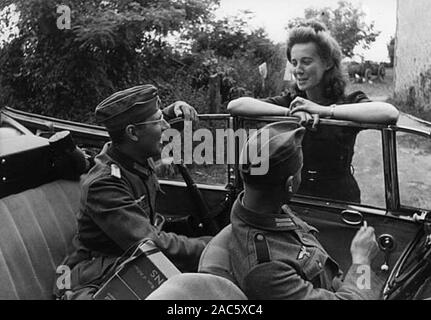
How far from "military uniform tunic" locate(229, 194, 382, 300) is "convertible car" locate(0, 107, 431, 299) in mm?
383

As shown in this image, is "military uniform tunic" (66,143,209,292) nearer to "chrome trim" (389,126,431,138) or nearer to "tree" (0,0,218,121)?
"chrome trim" (389,126,431,138)

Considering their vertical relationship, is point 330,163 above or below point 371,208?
above

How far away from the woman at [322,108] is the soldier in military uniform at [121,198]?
1.56ft

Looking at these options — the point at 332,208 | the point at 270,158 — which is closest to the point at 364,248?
the point at 270,158

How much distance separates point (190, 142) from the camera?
8.68 ft

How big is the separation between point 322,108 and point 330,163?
0.80 feet

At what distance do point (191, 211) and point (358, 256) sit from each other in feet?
3.98

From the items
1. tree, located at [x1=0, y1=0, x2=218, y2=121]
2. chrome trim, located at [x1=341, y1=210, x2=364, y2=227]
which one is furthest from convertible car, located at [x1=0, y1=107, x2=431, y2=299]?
tree, located at [x1=0, y1=0, x2=218, y2=121]

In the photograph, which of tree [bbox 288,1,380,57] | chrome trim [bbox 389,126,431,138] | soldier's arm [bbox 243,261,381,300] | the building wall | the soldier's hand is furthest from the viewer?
the building wall

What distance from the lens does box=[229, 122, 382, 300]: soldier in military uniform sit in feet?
4.45

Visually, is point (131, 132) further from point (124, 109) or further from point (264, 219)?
point (264, 219)

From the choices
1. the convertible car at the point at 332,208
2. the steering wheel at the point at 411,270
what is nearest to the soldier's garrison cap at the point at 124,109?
the convertible car at the point at 332,208

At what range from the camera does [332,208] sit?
7.07 ft
